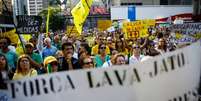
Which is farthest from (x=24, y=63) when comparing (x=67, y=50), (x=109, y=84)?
(x=109, y=84)

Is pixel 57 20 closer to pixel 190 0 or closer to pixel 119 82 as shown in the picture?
pixel 190 0

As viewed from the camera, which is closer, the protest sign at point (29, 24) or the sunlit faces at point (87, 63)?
the sunlit faces at point (87, 63)

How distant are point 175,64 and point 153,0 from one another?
5878 cm

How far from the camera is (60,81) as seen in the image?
3.12 meters

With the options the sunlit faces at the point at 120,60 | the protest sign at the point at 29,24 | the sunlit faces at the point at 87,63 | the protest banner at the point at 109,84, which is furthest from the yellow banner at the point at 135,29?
the protest banner at the point at 109,84

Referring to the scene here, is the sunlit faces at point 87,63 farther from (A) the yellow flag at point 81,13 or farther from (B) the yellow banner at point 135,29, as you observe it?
(B) the yellow banner at point 135,29

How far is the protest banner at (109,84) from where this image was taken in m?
3.11

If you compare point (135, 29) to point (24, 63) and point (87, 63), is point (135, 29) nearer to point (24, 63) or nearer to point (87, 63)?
point (87, 63)

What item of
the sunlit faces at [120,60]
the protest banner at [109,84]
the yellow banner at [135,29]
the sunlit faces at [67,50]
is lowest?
the yellow banner at [135,29]

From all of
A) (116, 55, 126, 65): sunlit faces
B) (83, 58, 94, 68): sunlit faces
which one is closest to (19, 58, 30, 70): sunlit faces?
(83, 58, 94, 68): sunlit faces

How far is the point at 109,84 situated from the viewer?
3141 mm

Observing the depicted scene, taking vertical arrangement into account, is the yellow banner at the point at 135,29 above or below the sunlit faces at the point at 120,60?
below

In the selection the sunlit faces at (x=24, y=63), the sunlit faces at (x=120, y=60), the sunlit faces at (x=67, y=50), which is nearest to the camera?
the sunlit faces at (x=24, y=63)

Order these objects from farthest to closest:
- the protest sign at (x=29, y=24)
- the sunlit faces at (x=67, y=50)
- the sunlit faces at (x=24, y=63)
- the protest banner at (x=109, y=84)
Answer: the protest sign at (x=29, y=24), the sunlit faces at (x=67, y=50), the sunlit faces at (x=24, y=63), the protest banner at (x=109, y=84)
